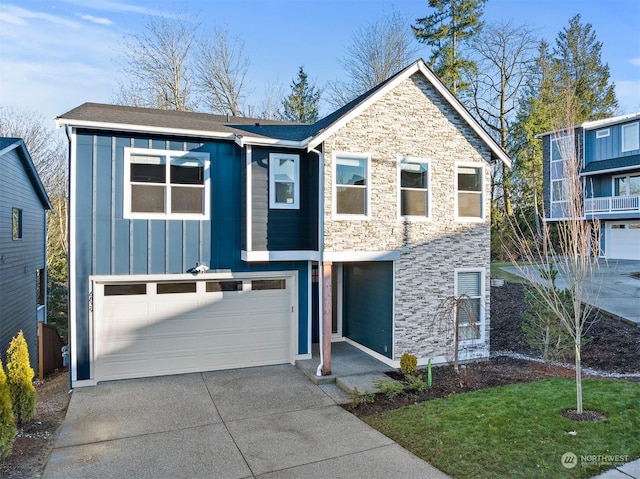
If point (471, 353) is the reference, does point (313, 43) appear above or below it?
above

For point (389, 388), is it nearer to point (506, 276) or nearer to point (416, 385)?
point (416, 385)

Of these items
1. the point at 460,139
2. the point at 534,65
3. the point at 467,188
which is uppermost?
the point at 534,65

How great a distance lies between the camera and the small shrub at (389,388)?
25.0 ft

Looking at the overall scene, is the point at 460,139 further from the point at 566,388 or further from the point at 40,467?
the point at 40,467

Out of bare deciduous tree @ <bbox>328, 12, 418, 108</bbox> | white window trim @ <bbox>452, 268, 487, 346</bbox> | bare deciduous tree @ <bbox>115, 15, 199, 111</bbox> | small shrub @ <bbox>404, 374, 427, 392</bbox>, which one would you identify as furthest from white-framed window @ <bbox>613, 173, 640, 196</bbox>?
bare deciduous tree @ <bbox>115, 15, 199, 111</bbox>

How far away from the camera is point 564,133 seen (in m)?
7.17

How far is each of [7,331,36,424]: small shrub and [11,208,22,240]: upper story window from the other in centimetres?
800

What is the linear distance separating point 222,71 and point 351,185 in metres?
18.8

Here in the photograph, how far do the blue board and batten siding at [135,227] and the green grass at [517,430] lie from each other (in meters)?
4.95

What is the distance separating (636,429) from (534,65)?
93.7 feet

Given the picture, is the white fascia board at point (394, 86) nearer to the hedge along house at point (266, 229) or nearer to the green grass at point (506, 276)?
the hedge along house at point (266, 229)

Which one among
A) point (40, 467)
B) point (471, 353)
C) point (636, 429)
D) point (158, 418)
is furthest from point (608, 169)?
point (40, 467)

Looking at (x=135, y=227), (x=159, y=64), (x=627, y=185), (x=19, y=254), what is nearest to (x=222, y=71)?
(x=159, y=64)

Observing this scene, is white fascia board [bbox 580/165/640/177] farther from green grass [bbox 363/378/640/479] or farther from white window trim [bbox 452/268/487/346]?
green grass [bbox 363/378/640/479]
